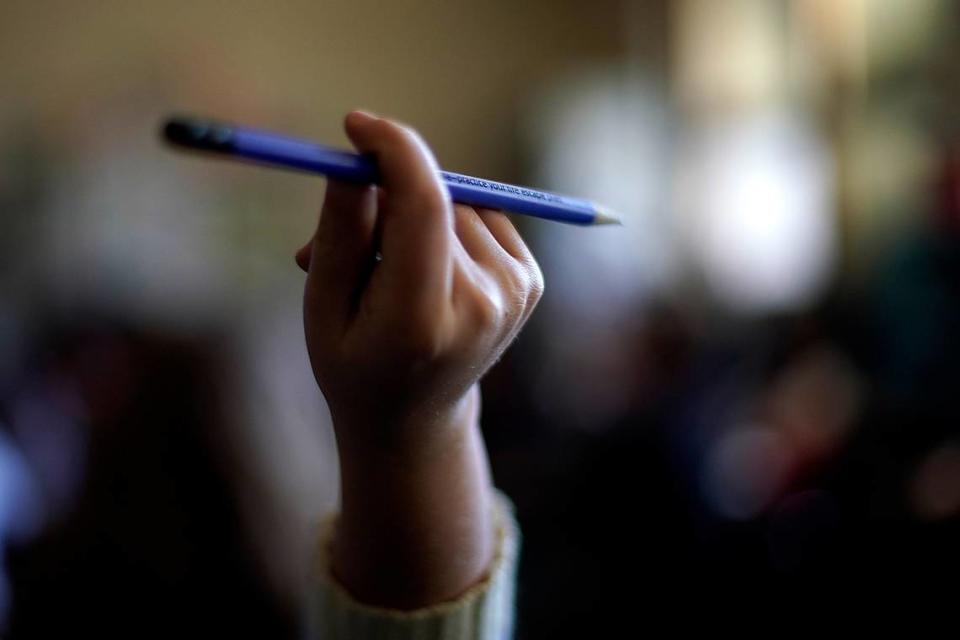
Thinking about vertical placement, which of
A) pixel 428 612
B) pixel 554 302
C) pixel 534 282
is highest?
pixel 534 282

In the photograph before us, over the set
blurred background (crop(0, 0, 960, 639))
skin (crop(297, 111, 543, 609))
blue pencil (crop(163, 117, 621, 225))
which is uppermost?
blue pencil (crop(163, 117, 621, 225))

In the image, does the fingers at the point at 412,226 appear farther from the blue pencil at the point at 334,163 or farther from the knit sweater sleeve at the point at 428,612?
the knit sweater sleeve at the point at 428,612

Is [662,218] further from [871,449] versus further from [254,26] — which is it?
[871,449]

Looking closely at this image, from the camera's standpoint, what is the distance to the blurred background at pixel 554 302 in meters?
0.92

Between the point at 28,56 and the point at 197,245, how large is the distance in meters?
0.56

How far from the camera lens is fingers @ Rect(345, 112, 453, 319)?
0.27m

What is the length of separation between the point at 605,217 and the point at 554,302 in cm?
175

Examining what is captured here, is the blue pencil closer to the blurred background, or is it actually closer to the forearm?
the forearm

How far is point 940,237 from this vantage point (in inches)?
50.4

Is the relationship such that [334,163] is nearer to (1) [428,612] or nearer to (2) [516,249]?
(2) [516,249]

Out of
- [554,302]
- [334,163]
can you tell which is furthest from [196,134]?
[554,302]

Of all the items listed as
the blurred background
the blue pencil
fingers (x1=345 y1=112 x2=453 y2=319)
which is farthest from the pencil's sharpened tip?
the blurred background

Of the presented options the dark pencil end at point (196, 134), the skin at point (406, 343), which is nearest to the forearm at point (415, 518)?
the skin at point (406, 343)

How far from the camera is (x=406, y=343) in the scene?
270 mm
